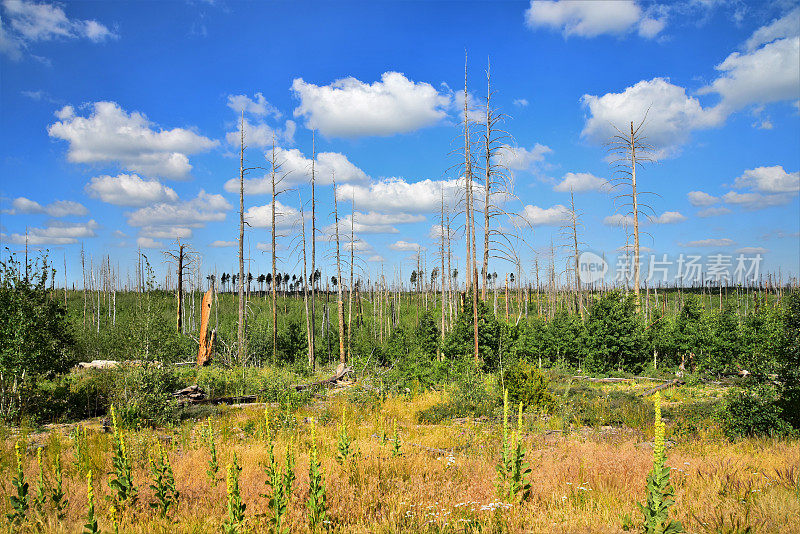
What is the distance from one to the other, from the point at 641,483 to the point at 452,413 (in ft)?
20.8

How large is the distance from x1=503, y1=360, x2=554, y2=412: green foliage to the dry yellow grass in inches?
138

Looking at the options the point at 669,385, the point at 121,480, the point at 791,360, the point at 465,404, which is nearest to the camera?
the point at 121,480

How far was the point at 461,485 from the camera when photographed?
620 cm

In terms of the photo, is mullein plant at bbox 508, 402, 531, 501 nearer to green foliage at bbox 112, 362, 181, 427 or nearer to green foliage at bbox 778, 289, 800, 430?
green foliage at bbox 778, 289, 800, 430

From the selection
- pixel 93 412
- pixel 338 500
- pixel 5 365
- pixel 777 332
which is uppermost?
pixel 777 332

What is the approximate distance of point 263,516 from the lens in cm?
523

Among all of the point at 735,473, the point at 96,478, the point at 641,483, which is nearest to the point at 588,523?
the point at 641,483

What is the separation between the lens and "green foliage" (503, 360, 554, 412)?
13.1 m

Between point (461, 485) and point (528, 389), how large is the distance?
7.62 metres

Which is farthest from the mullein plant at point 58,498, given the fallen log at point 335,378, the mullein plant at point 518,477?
the fallen log at point 335,378

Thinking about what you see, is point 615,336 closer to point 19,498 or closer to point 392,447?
point 392,447

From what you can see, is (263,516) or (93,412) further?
(93,412)

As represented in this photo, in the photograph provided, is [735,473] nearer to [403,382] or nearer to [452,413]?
[452,413]

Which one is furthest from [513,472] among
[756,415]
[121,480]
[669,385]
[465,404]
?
[669,385]
